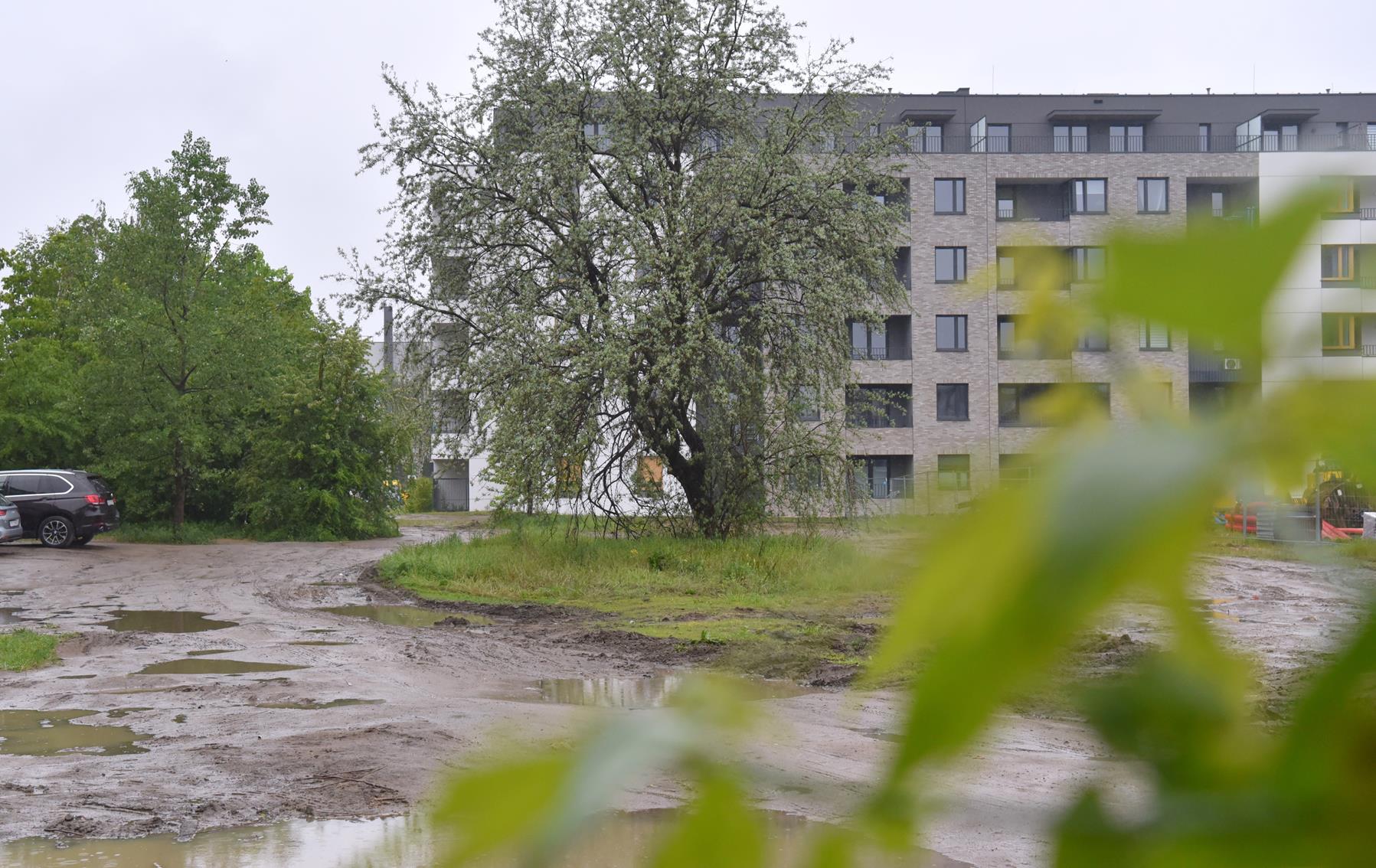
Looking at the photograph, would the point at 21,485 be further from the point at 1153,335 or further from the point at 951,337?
the point at 951,337

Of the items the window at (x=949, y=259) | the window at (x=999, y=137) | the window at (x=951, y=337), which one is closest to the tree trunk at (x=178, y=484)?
the window at (x=951, y=337)

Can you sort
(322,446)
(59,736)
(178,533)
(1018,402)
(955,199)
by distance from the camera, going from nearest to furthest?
(1018,402) < (59,736) < (178,533) < (322,446) < (955,199)

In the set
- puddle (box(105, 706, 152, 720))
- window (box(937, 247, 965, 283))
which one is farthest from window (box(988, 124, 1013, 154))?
puddle (box(105, 706, 152, 720))

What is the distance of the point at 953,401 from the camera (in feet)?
145

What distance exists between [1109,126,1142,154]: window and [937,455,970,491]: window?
52.0 m

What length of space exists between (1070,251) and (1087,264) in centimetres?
7

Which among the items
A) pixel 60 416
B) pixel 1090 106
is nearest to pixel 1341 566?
pixel 60 416

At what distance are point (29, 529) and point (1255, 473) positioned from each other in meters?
29.6

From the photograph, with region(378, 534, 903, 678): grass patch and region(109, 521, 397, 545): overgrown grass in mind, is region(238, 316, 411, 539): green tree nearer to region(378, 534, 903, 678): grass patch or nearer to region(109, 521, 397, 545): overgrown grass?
region(109, 521, 397, 545): overgrown grass

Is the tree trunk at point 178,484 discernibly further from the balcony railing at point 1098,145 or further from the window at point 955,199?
the balcony railing at point 1098,145

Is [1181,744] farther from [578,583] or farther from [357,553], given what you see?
[357,553]

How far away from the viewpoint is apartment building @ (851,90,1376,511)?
232 mm

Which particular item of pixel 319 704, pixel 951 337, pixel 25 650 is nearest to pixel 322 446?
pixel 25 650

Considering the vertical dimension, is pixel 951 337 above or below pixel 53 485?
above
